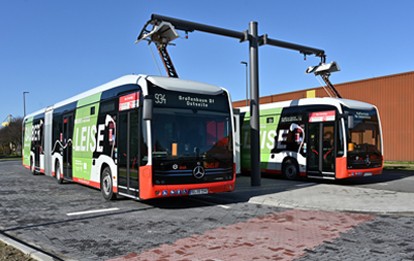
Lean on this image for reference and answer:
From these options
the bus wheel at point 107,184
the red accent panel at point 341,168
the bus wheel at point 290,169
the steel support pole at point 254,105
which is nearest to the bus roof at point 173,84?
the bus wheel at point 107,184

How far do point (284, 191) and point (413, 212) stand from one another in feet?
13.7

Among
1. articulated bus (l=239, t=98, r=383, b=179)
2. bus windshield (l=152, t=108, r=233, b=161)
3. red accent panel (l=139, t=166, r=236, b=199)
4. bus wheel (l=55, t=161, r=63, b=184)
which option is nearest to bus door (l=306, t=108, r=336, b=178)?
articulated bus (l=239, t=98, r=383, b=179)

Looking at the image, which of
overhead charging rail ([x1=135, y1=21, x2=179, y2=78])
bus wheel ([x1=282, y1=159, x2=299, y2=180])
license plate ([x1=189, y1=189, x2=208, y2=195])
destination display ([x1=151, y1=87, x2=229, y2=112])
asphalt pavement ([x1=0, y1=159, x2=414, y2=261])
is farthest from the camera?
bus wheel ([x1=282, y1=159, x2=299, y2=180])

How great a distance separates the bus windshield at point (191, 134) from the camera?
8789mm

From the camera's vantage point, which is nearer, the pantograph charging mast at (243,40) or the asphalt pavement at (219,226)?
the asphalt pavement at (219,226)

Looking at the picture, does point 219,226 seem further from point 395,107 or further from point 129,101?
point 395,107

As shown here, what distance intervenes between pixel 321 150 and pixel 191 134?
23.1 feet

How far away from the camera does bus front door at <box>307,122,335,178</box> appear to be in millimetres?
14030

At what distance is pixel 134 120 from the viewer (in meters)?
9.34

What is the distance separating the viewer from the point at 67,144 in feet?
46.5

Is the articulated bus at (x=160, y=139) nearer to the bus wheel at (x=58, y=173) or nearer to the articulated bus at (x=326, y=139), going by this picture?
the bus wheel at (x=58, y=173)

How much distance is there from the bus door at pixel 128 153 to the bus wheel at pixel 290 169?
26.5ft

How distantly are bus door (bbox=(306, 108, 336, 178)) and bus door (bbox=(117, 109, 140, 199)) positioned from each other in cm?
775

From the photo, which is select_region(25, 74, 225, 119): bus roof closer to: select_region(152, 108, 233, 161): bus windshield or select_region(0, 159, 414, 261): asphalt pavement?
select_region(152, 108, 233, 161): bus windshield
